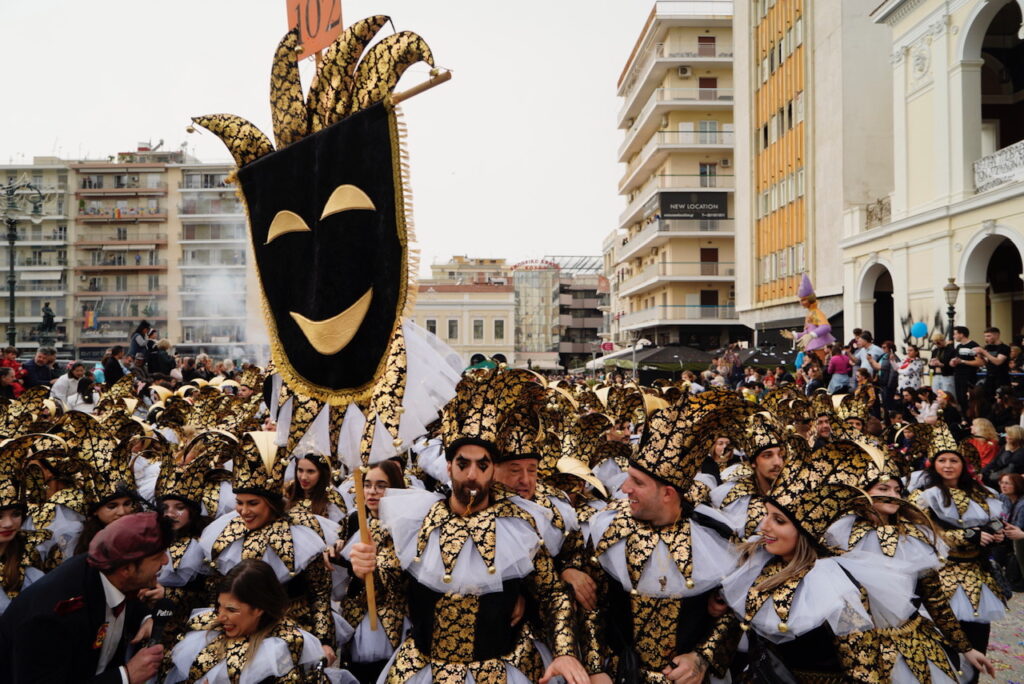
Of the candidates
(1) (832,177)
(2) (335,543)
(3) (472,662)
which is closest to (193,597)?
(2) (335,543)

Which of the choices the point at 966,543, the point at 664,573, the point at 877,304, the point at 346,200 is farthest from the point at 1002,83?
the point at 346,200

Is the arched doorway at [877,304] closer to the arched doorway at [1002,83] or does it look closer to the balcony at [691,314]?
the arched doorway at [1002,83]

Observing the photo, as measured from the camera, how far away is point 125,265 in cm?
9169

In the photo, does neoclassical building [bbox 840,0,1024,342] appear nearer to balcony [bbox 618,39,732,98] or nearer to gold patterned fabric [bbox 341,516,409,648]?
gold patterned fabric [bbox 341,516,409,648]

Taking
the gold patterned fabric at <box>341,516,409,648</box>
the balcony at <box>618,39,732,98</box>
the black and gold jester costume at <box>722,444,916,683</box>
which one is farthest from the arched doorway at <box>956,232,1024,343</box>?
the balcony at <box>618,39,732,98</box>

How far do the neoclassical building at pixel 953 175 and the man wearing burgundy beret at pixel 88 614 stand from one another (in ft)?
65.5

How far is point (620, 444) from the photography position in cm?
753

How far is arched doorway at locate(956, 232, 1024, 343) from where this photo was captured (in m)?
21.9

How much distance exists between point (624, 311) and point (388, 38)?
64.2 metres

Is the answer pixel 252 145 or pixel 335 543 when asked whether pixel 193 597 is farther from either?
pixel 252 145

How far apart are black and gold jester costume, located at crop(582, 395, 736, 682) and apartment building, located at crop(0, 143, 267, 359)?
88.3m

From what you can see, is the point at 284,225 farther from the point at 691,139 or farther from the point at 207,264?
the point at 207,264

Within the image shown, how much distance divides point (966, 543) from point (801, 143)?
105 ft

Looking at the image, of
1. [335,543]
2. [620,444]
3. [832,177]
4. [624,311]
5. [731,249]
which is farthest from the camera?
[624,311]
